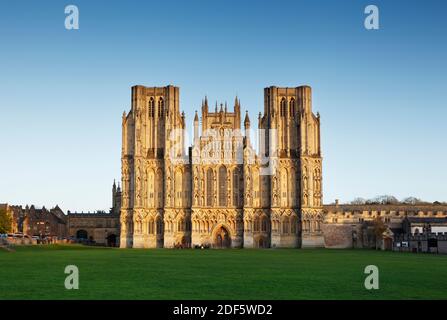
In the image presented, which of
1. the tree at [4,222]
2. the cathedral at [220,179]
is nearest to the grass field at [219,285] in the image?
the cathedral at [220,179]

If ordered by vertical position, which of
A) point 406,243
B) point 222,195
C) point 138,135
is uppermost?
point 138,135

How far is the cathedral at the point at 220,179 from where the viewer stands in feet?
367

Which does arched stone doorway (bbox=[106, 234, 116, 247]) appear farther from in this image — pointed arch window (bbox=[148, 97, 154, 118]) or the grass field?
the grass field

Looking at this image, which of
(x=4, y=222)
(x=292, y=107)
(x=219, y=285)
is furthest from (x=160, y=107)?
(x=219, y=285)

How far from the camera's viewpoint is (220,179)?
375 ft

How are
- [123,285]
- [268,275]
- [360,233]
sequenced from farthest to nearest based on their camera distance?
[360,233]
[268,275]
[123,285]

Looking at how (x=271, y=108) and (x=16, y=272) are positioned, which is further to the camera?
(x=271, y=108)

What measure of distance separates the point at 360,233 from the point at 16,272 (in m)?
93.7

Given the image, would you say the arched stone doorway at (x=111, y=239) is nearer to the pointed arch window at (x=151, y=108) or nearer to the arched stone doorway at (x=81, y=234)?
the arched stone doorway at (x=81, y=234)

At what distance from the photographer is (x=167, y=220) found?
112 metres

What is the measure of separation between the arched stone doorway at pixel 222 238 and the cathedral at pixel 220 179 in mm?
172

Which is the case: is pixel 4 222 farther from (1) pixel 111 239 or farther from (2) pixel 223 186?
(2) pixel 223 186

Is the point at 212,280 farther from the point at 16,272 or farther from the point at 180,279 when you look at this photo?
the point at 16,272
